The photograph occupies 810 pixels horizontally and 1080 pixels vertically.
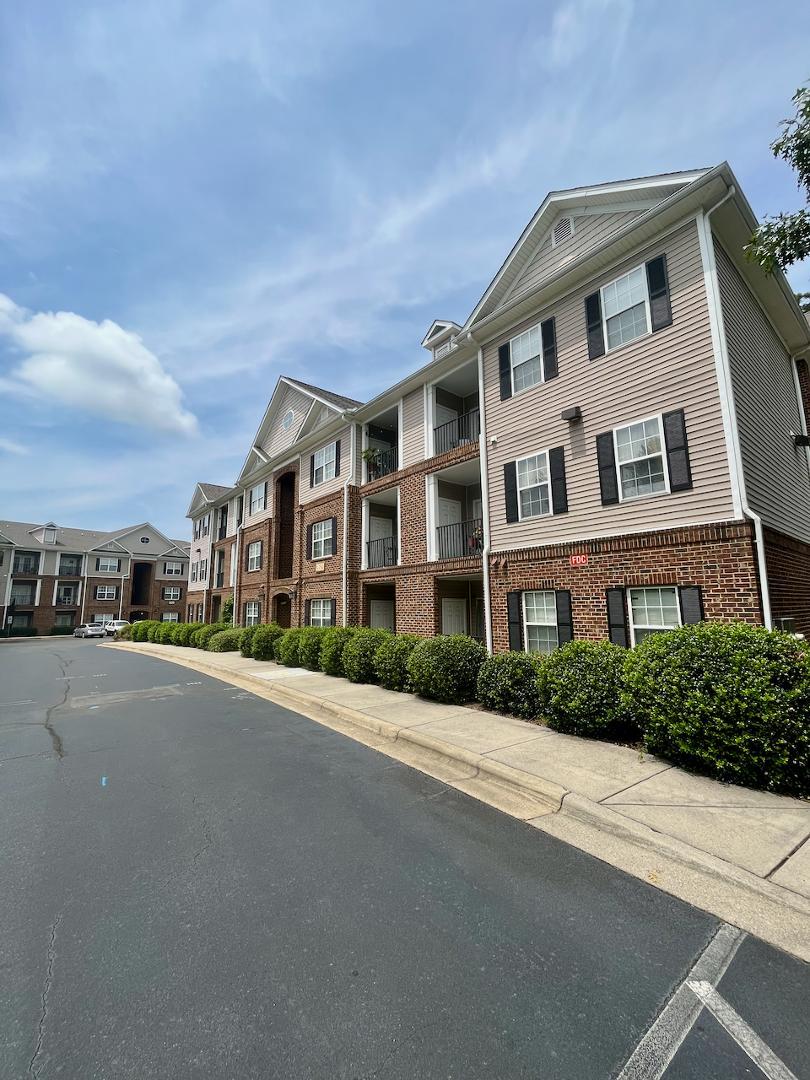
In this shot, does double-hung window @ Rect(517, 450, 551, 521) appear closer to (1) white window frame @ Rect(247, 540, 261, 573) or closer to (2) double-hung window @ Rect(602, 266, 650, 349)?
A: (2) double-hung window @ Rect(602, 266, 650, 349)

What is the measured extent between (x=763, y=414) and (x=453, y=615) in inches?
381

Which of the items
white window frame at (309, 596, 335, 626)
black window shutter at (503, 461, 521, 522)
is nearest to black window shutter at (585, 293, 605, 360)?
black window shutter at (503, 461, 521, 522)

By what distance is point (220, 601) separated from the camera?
1206 inches

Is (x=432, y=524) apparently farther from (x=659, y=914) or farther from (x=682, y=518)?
(x=659, y=914)

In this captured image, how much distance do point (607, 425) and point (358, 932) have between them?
9.98 m

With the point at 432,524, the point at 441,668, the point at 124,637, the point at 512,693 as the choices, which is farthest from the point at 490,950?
the point at 124,637

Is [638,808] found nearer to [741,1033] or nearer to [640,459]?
[741,1033]

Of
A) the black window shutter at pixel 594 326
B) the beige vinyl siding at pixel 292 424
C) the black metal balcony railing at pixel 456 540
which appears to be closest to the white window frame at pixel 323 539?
the beige vinyl siding at pixel 292 424

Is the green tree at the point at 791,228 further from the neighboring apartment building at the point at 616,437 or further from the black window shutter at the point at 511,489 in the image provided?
the black window shutter at the point at 511,489

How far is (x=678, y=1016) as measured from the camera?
96.8 inches

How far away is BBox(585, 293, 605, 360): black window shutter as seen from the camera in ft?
35.6

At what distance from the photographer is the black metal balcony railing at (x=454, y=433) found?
15914 mm

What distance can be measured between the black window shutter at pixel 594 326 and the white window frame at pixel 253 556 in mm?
19474

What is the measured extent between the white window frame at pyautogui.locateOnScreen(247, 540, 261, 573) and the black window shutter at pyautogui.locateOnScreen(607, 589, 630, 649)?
19.6m
